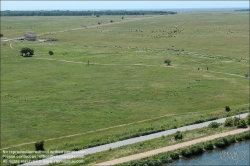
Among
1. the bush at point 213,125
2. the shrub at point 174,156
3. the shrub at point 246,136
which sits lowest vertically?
the shrub at point 174,156

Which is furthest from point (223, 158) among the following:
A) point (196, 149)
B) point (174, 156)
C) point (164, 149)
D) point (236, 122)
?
point (236, 122)

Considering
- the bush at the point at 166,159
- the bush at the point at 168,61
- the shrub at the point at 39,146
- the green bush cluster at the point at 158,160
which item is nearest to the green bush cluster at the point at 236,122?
the green bush cluster at the point at 158,160

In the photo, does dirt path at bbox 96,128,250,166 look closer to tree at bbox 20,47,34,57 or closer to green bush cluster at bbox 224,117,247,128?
green bush cluster at bbox 224,117,247,128

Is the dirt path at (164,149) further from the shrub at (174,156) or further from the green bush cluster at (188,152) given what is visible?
the shrub at (174,156)

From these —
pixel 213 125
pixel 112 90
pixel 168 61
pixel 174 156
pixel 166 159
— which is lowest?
pixel 166 159

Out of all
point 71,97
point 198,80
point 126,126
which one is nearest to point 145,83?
point 198,80

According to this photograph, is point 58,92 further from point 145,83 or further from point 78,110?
point 145,83

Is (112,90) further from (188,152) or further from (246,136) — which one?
(188,152)

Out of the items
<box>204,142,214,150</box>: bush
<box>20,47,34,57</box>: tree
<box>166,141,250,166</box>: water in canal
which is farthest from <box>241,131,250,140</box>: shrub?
<box>20,47,34,57</box>: tree
